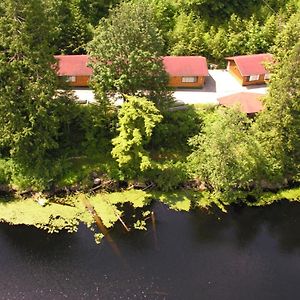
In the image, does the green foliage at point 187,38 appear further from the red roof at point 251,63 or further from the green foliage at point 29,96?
the green foliage at point 29,96

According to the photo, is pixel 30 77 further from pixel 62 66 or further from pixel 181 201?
pixel 181 201

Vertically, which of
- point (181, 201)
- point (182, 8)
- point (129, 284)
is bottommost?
point (129, 284)

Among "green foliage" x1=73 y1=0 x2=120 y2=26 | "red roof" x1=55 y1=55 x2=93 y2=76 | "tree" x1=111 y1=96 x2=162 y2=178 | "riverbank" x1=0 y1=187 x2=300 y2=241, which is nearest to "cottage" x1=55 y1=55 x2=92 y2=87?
"red roof" x1=55 y1=55 x2=93 y2=76

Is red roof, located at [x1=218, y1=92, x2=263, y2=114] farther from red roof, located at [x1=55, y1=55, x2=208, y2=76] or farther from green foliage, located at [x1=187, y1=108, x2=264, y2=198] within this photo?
red roof, located at [x1=55, y1=55, x2=208, y2=76]

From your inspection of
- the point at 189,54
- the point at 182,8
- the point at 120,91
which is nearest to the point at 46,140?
the point at 120,91

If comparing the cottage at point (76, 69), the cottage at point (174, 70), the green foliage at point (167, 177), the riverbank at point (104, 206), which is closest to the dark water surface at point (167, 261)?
the riverbank at point (104, 206)

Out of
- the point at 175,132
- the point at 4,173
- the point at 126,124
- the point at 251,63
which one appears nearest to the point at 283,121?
the point at 175,132
